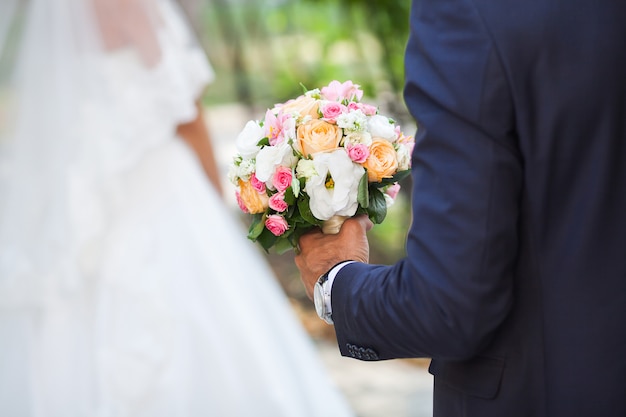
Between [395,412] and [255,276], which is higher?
[255,276]

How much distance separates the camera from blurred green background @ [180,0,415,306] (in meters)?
5.70

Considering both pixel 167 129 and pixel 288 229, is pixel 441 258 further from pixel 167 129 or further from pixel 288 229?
pixel 167 129

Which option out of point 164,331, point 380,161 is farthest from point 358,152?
point 164,331

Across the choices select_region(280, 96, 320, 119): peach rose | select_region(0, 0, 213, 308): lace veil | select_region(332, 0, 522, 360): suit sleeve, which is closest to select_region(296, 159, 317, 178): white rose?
select_region(280, 96, 320, 119): peach rose

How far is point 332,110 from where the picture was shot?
1.68 m

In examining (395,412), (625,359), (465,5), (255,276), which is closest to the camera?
(465,5)

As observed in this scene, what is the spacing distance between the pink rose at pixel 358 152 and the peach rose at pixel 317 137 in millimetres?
35

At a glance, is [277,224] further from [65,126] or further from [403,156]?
[65,126]

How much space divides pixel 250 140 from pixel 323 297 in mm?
389

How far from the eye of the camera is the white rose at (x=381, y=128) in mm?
1698

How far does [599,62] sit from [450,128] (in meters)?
0.26

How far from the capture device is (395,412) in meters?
4.07

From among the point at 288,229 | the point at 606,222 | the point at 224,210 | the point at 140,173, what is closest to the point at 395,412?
the point at 224,210

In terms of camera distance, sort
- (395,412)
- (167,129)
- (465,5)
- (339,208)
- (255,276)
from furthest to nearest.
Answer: (395,412)
(255,276)
(167,129)
(339,208)
(465,5)
